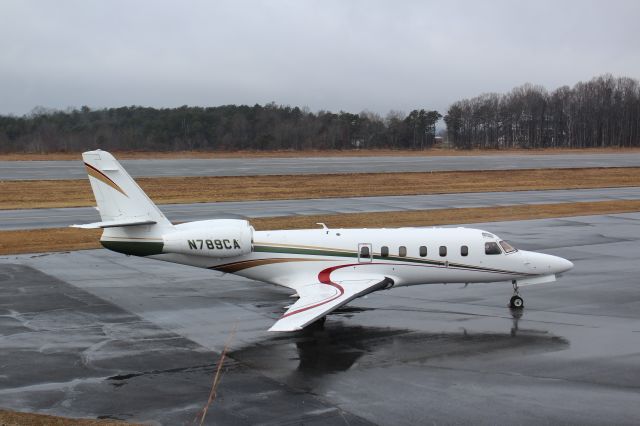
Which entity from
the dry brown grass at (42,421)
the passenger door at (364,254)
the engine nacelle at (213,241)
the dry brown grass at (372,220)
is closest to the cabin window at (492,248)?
the passenger door at (364,254)

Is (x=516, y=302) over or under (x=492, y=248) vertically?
under

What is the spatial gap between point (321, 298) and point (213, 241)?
4.35 m

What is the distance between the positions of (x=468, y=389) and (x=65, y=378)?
998 centimetres

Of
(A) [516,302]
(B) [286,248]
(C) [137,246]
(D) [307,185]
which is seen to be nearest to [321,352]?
(B) [286,248]

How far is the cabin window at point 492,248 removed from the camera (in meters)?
25.3

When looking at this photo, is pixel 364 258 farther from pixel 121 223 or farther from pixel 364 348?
pixel 121 223

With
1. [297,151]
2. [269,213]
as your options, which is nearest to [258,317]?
[269,213]

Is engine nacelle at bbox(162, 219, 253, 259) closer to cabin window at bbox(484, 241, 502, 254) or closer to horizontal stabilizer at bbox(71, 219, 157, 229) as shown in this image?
horizontal stabilizer at bbox(71, 219, 157, 229)

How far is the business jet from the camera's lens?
2447cm

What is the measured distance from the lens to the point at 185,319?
24625 mm

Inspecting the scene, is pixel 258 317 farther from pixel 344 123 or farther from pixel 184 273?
pixel 344 123

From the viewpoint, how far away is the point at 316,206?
55.2 metres

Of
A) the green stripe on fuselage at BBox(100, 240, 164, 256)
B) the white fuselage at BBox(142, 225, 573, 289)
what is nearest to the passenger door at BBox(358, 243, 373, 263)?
the white fuselage at BBox(142, 225, 573, 289)

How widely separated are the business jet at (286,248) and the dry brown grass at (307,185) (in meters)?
33.9
